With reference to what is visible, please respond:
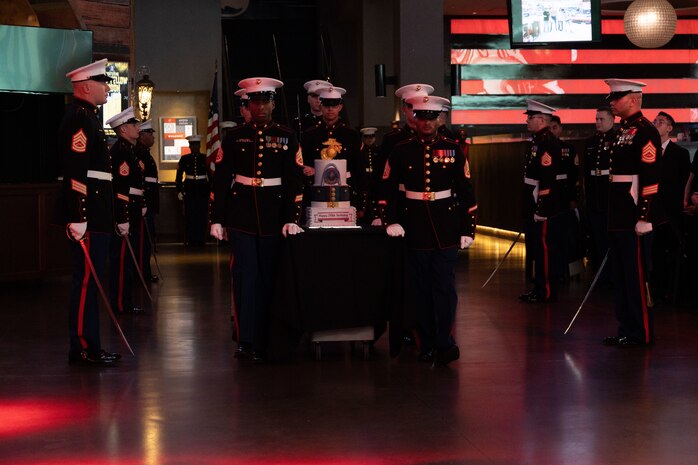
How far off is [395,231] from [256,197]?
874mm

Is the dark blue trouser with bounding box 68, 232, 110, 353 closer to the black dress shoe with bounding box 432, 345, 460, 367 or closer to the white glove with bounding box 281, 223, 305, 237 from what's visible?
the white glove with bounding box 281, 223, 305, 237

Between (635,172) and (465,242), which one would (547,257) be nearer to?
(635,172)

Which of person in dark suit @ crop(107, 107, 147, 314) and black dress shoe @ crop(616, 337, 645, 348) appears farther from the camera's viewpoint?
person in dark suit @ crop(107, 107, 147, 314)

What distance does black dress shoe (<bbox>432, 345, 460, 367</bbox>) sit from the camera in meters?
7.00

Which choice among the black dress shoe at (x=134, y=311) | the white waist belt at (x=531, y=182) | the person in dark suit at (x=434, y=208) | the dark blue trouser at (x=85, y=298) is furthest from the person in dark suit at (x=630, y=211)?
the black dress shoe at (x=134, y=311)

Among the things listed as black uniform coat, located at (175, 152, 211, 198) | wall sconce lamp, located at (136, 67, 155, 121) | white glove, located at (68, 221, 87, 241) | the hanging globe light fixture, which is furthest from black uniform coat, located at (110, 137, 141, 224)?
black uniform coat, located at (175, 152, 211, 198)

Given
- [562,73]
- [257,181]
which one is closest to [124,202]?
[257,181]

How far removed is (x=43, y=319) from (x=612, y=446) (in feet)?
18.7

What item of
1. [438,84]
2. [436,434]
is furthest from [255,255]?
[438,84]

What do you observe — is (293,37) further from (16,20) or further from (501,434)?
(501,434)

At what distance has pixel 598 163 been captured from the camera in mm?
10148

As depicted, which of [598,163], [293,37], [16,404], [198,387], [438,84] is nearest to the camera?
[16,404]

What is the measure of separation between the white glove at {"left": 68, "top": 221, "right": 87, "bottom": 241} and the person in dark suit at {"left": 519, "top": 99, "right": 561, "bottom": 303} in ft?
14.6

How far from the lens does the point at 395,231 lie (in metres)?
6.90
